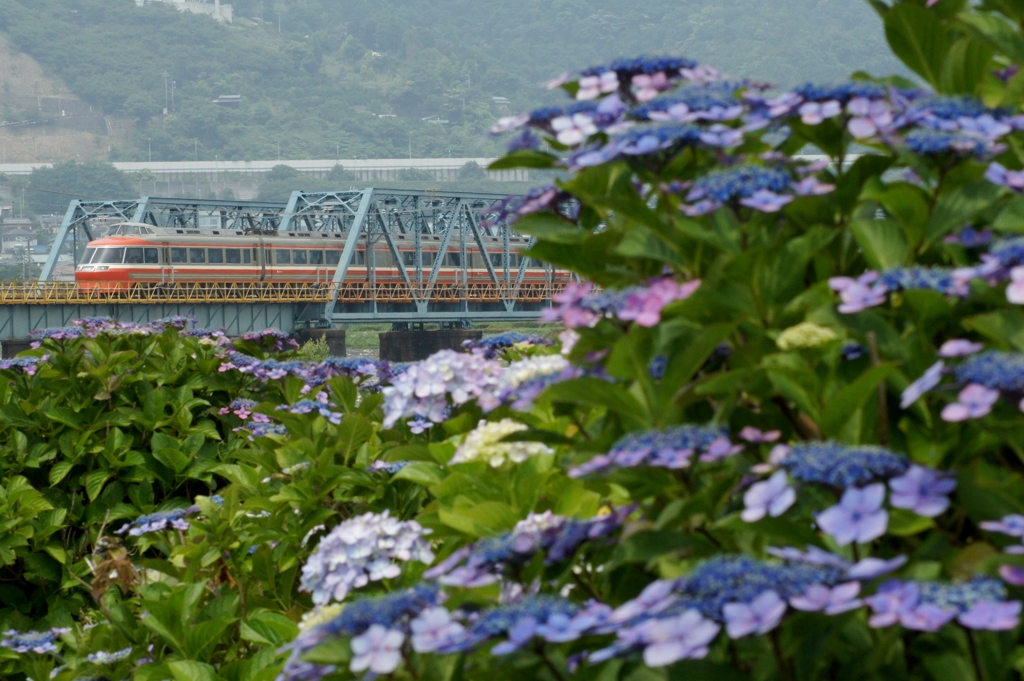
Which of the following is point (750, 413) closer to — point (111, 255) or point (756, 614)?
point (756, 614)

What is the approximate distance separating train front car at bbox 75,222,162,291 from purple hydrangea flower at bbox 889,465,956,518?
135ft

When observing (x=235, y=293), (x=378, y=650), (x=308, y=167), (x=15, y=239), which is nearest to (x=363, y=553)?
(x=378, y=650)

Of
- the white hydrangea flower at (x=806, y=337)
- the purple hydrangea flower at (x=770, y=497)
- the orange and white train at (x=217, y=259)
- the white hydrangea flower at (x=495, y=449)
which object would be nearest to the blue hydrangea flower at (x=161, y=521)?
the white hydrangea flower at (x=495, y=449)

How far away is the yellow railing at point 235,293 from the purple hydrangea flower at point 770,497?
37.6m

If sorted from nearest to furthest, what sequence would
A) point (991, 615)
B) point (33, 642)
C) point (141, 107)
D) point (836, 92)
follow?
point (991, 615), point (836, 92), point (33, 642), point (141, 107)

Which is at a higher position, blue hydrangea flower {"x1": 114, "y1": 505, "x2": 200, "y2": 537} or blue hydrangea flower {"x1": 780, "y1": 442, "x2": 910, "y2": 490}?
blue hydrangea flower {"x1": 780, "y1": 442, "x2": 910, "y2": 490}

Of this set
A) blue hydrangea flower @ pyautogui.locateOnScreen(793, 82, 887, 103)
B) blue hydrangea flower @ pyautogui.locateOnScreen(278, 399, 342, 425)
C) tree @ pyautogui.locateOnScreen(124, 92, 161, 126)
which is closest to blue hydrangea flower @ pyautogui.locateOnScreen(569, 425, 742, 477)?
blue hydrangea flower @ pyautogui.locateOnScreen(793, 82, 887, 103)

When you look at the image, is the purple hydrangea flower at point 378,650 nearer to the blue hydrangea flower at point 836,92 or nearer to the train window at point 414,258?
the blue hydrangea flower at point 836,92

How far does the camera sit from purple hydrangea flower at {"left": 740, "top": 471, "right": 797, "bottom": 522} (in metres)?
1.17

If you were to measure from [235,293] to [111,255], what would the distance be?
4.77 m

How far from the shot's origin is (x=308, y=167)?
183125 mm

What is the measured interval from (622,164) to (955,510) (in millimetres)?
659

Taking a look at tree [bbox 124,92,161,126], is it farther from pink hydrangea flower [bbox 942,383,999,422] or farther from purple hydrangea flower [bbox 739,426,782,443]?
pink hydrangea flower [bbox 942,383,999,422]

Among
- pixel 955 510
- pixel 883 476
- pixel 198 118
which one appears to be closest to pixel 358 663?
pixel 883 476
